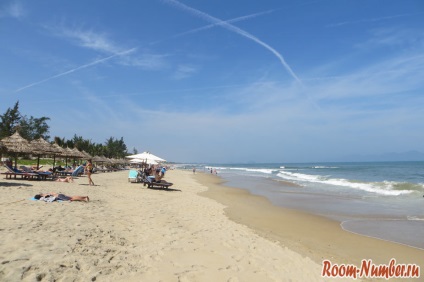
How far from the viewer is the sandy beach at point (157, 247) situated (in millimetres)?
4293

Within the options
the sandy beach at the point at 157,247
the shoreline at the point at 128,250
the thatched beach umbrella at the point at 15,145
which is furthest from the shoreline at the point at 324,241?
the thatched beach umbrella at the point at 15,145

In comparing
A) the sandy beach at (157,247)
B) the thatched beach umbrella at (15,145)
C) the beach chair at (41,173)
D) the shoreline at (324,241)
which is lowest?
the shoreline at (324,241)

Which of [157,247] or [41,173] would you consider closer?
[157,247]

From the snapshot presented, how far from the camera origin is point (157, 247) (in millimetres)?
5684

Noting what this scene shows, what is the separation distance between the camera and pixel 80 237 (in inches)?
221

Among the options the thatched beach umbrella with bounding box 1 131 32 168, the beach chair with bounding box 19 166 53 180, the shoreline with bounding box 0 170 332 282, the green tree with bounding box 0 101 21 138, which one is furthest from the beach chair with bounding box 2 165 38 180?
the green tree with bounding box 0 101 21 138

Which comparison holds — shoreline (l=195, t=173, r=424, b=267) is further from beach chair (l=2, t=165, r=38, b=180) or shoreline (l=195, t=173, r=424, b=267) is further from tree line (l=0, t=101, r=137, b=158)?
tree line (l=0, t=101, r=137, b=158)

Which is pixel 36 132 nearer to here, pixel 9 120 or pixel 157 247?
pixel 9 120

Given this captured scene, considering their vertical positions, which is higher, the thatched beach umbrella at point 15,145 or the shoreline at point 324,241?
the thatched beach umbrella at point 15,145

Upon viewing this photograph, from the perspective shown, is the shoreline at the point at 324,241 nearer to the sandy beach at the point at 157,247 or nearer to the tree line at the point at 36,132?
the sandy beach at the point at 157,247

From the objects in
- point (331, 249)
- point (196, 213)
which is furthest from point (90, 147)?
point (331, 249)

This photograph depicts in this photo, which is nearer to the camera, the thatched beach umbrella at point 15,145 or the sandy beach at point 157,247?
the sandy beach at point 157,247

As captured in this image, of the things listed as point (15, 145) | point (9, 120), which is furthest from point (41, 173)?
point (9, 120)

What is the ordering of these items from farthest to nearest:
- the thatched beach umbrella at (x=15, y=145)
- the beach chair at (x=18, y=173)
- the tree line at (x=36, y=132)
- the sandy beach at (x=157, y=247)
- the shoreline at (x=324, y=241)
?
the tree line at (x=36, y=132) → the thatched beach umbrella at (x=15, y=145) → the beach chair at (x=18, y=173) → the shoreline at (x=324, y=241) → the sandy beach at (x=157, y=247)
